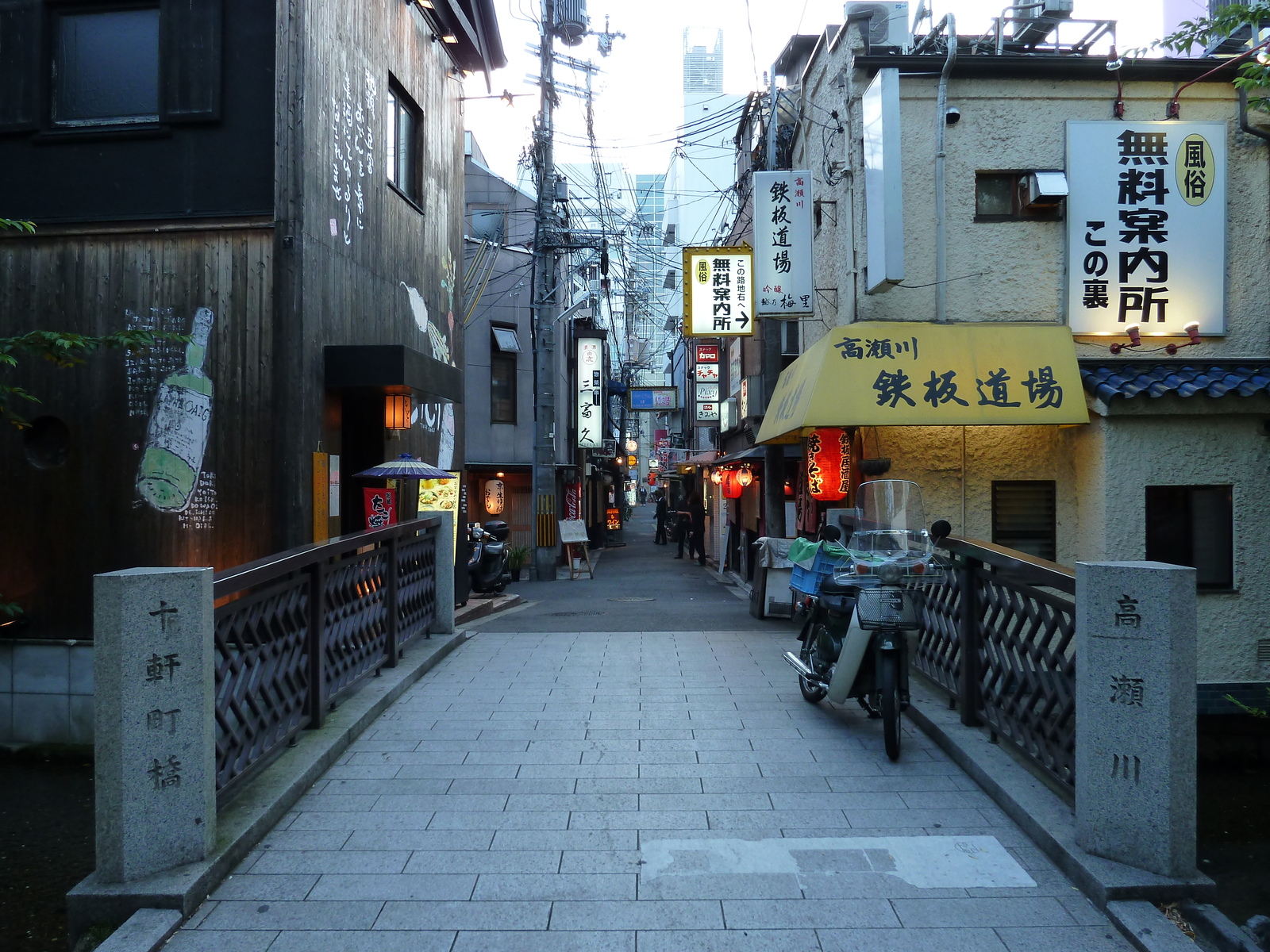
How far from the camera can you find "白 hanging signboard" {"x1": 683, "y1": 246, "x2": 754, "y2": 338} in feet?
43.6

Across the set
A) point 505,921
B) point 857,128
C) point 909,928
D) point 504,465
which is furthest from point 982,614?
point 504,465

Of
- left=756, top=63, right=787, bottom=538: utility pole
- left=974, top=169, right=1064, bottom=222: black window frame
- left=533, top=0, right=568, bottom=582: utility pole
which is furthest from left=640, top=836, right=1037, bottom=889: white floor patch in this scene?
left=533, top=0, right=568, bottom=582: utility pole

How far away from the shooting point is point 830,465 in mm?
12375

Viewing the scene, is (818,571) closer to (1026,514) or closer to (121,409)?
(1026,514)

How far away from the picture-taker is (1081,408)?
9.77 metres

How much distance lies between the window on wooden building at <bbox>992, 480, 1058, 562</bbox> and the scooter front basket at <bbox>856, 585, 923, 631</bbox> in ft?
18.0

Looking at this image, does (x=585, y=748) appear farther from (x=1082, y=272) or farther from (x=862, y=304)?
(x=1082, y=272)

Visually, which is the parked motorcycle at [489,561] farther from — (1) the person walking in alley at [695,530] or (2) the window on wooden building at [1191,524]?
(1) the person walking in alley at [695,530]

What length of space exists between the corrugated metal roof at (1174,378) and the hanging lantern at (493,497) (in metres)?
18.0

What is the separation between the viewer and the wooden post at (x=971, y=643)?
6.13m

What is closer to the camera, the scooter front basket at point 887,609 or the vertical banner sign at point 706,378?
the scooter front basket at point 887,609

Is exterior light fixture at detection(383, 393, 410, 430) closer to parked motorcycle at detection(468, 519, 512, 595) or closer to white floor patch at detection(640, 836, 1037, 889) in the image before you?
parked motorcycle at detection(468, 519, 512, 595)

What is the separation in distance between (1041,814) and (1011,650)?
1.19m

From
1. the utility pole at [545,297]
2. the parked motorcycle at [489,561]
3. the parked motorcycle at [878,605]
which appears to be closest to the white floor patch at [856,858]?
the parked motorcycle at [878,605]
